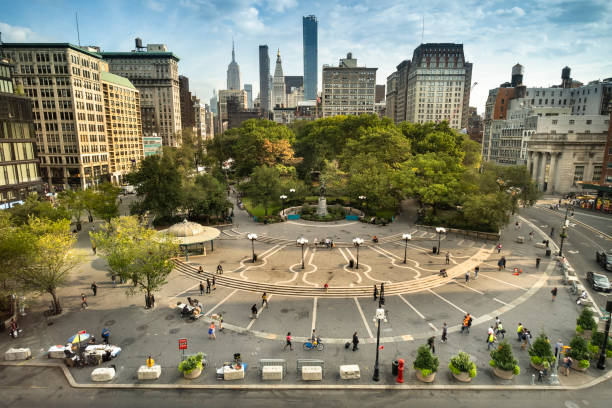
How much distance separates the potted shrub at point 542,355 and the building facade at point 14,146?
197ft

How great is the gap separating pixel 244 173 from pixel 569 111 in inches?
3954

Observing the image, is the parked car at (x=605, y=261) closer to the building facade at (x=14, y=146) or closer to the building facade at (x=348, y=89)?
the building facade at (x=14, y=146)

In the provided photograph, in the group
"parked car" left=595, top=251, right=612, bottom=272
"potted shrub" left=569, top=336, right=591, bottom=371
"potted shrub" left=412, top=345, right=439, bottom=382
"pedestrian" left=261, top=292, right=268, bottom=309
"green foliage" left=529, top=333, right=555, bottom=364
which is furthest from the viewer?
"parked car" left=595, top=251, right=612, bottom=272

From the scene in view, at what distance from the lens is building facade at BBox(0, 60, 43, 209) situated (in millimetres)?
46031

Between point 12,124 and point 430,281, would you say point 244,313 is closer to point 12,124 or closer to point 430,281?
point 430,281

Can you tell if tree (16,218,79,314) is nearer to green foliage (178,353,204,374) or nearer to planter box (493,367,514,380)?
green foliage (178,353,204,374)

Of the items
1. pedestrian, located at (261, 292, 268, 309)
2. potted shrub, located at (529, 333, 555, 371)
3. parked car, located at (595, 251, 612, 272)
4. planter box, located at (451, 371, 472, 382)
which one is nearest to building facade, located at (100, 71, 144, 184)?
pedestrian, located at (261, 292, 268, 309)

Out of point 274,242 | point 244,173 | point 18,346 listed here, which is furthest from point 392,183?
point 18,346

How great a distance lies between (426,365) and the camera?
60.7ft

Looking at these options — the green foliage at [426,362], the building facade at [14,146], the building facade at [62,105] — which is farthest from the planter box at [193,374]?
the building facade at [62,105]

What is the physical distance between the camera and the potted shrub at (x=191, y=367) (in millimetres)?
18828

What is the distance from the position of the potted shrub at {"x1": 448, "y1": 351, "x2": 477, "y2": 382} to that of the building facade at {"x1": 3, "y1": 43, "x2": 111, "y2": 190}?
87617mm

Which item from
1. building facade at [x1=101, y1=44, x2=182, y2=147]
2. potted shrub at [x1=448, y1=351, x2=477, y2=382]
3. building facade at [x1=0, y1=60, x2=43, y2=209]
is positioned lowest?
potted shrub at [x1=448, y1=351, x2=477, y2=382]

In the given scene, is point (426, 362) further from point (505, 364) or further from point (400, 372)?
point (505, 364)
